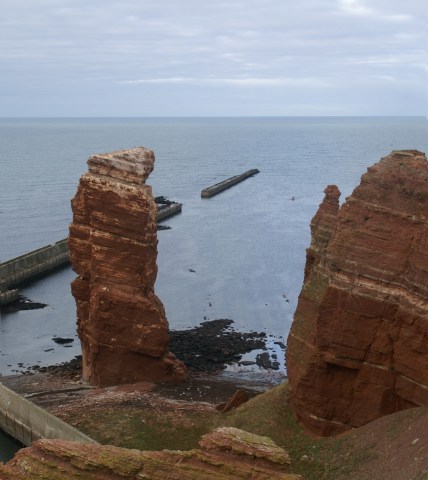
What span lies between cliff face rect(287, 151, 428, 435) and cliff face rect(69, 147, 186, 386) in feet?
43.9

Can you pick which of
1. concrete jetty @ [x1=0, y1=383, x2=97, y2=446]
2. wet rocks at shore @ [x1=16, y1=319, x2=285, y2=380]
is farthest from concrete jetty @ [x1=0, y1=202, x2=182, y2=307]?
concrete jetty @ [x1=0, y1=383, x2=97, y2=446]

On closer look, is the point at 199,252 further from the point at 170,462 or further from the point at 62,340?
the point at 170,462

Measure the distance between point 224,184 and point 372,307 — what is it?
132933mm

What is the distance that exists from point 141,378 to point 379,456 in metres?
20.6

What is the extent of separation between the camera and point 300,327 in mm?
33594

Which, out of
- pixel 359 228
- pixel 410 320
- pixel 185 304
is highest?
pixel 359 228

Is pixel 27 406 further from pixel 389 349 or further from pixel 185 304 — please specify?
pixel 185 304

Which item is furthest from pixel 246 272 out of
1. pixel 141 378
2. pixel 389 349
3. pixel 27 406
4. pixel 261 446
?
pixel 261 446

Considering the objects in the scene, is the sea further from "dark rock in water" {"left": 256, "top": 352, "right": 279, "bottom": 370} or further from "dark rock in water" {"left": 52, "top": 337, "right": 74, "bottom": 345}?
"dark rock in water" {"left": 256, "top": 352, "right": 279, "bottom": 370}

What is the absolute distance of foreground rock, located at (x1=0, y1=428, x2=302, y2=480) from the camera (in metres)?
20.6

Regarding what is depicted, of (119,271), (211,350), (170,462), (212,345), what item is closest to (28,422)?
(119,271)

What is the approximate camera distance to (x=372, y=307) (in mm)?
30562

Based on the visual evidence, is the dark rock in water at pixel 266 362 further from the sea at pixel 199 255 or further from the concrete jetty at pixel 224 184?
the concrete jetty at pixel 224 184

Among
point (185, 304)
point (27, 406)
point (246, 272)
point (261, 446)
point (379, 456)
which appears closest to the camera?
point (261, 446)
